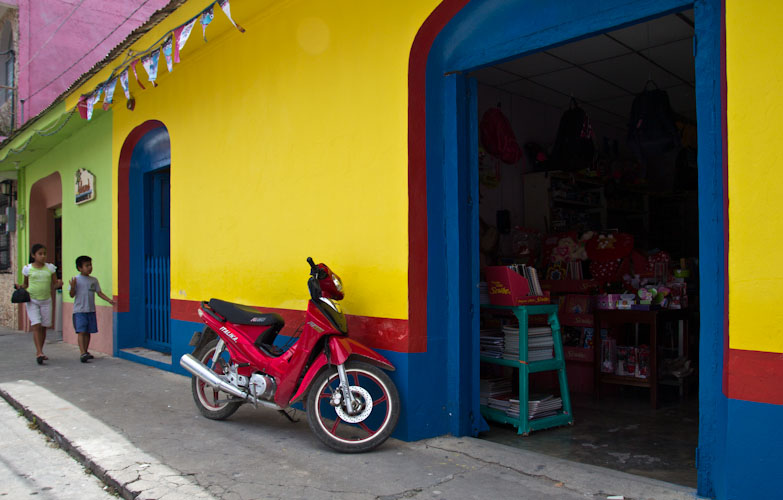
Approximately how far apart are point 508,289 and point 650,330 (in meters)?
1.86

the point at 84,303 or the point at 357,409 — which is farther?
the point at 84,303

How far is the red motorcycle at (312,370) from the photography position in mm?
4562

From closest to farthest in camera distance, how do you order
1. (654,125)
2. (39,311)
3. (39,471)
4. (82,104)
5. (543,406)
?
(39,471), (543,406), (654,125), (82,104), (39,311)

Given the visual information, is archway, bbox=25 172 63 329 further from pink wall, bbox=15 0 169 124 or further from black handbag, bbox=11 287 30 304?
black handbag, bbox=11 287 30 304

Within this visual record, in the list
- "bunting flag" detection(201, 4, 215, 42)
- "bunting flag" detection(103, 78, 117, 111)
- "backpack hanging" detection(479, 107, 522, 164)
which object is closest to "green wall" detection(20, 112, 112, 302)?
"bunting flag" detection(103, 78, 117, 111)

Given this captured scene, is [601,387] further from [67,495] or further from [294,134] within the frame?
[67,495]

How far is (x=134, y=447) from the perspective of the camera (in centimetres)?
476

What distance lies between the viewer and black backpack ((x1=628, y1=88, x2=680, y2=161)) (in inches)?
251

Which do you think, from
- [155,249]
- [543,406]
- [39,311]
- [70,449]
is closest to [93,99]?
[155,249]

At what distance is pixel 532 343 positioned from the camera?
17.2 feet

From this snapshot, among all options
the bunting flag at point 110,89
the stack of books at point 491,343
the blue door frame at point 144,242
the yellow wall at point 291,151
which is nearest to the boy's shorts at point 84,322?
the blue door frame at point 144,242

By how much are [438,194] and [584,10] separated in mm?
1703

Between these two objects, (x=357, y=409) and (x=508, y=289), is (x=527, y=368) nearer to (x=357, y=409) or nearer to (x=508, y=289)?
(x=508, y=289)

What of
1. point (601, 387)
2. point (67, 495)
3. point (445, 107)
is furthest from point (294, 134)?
point (601, 387)
